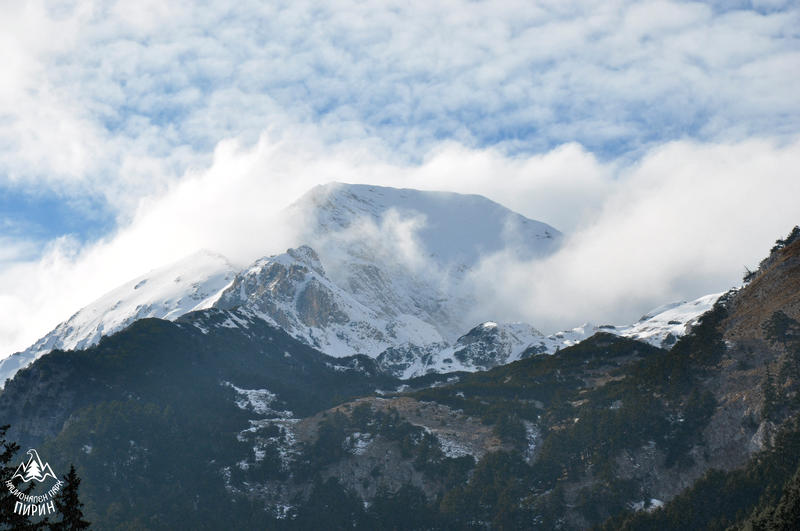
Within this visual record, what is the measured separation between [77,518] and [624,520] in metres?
146

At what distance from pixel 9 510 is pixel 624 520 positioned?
498 feet

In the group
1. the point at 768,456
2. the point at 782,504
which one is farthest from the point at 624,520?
the point at 782,504

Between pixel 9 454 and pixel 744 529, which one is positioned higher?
pixel 9 454

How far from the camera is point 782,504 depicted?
484 ft

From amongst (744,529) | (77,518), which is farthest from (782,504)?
(77,518)

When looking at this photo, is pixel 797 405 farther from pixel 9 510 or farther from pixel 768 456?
pixel 9 510

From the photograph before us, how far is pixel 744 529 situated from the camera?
15062 centimetres

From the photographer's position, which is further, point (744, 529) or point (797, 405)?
point (797, 405)

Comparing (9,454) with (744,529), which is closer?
(9,454)

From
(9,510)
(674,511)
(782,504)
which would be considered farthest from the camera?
(674,511)

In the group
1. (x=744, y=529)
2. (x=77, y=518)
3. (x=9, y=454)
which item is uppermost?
(x=9, y=454)

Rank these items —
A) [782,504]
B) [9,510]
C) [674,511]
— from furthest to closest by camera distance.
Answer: [674,511], [782,504], [9,510]

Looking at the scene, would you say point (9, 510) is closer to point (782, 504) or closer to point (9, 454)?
point (9, 454)

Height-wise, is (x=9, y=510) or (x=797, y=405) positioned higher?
(x=9, y=510)
